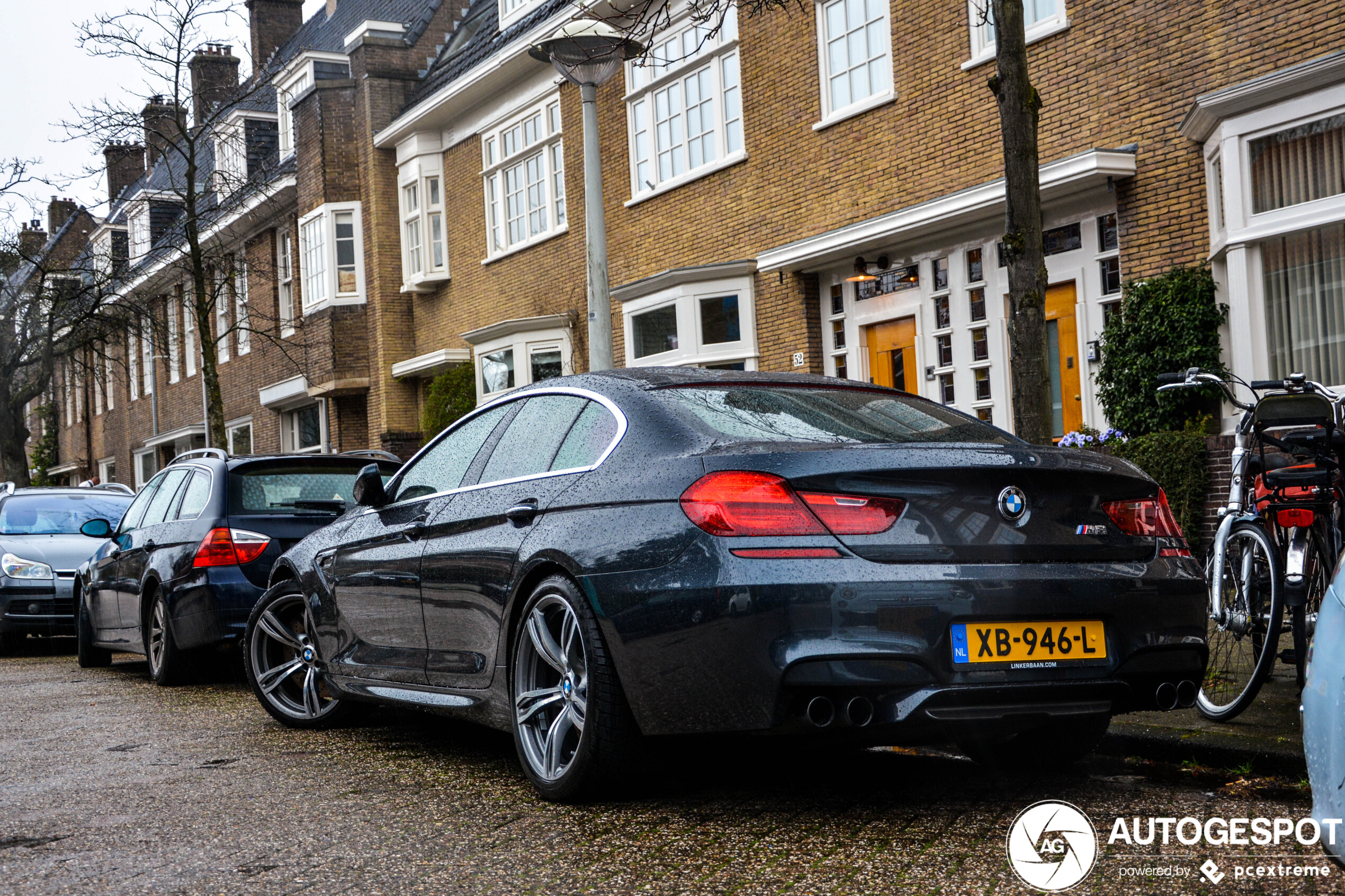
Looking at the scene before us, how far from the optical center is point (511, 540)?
497 cm

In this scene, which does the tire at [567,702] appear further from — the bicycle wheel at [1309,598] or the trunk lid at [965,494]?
the bicycle wheel at [1309,598]

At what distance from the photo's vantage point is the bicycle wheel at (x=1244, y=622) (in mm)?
5473

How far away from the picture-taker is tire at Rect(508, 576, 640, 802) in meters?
4.39

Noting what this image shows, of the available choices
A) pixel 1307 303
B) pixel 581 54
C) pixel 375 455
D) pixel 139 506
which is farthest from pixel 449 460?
pixel 1307 303

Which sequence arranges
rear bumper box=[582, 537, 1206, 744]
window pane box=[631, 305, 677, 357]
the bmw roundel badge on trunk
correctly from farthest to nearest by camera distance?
window pane box=[631, 305, 677, 357] < the bmw roundel badge on trunk < rear bumper box=[582, 537, 1206, 744]

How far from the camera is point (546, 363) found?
20.8 meters

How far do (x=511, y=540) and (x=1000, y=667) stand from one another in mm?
1751

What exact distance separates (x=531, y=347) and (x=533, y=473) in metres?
15.9

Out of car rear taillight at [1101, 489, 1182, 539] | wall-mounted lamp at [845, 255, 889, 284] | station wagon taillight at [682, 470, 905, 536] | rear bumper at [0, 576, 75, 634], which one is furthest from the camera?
wall-mounted lamp at [845, 255, 889, 284]

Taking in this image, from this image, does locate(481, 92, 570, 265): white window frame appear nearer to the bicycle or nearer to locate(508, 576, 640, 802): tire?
the bicycle

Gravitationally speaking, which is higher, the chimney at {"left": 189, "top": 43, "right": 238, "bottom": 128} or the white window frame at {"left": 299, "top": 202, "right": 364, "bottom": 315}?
the chimney at {"left": 189, "top": 43, "right": 238, "bottom": 128}

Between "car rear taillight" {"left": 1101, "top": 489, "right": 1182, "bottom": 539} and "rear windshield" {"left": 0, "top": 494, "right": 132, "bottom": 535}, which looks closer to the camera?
"car rear taillight" {"left": 1101, "top": 489, "right": 1182, "bottom": 539}

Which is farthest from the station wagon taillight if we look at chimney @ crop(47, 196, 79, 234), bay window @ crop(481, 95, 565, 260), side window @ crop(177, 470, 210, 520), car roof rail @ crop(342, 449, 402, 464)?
chimney @ crop(47, 196, 79, 234)

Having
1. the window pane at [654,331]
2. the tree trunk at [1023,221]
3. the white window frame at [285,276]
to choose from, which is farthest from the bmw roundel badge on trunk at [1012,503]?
the white window frame at [285,276]
